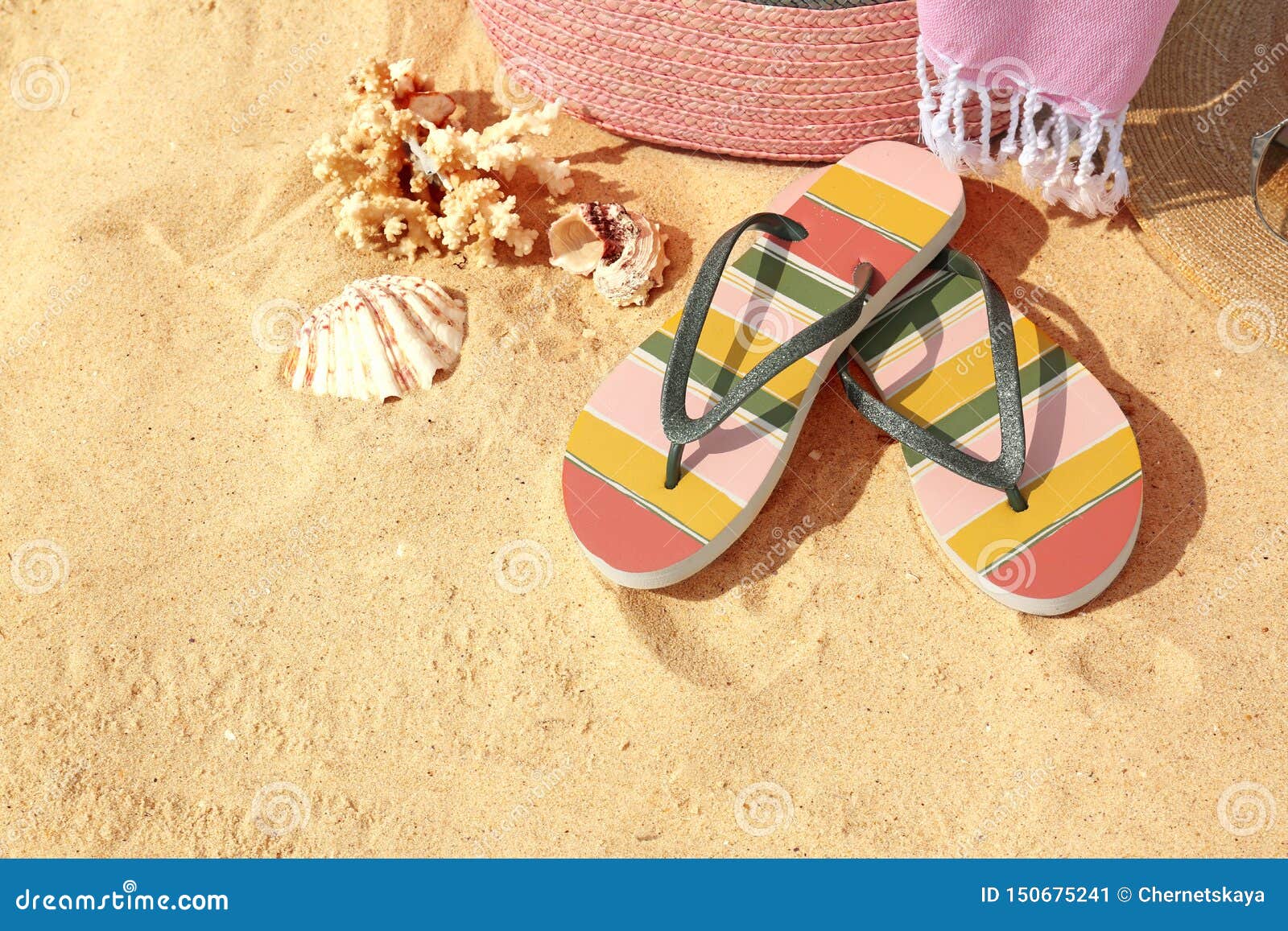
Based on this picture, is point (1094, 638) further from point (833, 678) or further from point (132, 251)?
point (132, 251)

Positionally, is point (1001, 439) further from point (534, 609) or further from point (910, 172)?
point (534, 609)

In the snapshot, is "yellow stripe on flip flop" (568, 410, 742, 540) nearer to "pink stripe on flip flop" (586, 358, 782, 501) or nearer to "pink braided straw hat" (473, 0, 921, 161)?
"pink stripe on flip flop" (586, 358, 782, 501)

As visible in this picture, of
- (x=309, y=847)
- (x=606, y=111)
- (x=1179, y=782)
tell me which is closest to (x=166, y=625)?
(x=309, y=847)

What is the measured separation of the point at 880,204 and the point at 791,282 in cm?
23

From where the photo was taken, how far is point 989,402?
1749mm

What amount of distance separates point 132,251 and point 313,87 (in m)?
0.56

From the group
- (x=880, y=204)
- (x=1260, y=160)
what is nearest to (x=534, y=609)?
(x=880, y=204)

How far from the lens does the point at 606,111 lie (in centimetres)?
209

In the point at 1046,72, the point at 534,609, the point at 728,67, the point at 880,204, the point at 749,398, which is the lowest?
the point at 534,609

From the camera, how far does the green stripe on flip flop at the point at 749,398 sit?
5.80 ft

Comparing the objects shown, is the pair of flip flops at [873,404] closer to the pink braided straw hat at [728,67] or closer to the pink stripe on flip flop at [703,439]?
the pink stripe on flip flop at [703,439]

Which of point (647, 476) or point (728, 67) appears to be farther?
point (728, 67)

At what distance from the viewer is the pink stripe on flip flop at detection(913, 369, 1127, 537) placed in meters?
1.68

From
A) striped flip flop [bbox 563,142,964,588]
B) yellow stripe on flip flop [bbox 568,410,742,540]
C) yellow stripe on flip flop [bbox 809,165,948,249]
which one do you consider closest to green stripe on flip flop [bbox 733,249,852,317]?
striped flip flop [bbox 563,142,964,588]
